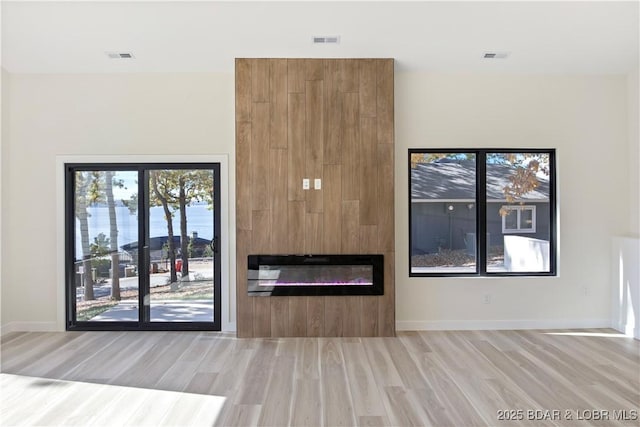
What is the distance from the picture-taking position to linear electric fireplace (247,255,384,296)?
455cm

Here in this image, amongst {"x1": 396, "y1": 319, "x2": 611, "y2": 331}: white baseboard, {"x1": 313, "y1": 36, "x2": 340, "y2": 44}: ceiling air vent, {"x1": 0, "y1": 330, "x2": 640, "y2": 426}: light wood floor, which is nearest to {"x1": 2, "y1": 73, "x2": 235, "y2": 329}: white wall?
{"x1": 0, "y1": 330, "x2": 640, "y2": 426}: light wood floor

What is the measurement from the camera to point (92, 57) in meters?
4.45

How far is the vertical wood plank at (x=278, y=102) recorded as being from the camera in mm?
4527

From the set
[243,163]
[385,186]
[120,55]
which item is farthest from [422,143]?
[120,55]

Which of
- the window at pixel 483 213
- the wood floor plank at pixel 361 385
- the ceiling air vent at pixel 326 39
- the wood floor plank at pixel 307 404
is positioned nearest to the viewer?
the wood floor plank at pixel 307 404

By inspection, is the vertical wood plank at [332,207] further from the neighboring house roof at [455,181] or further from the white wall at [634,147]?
the white wall at [634,147]

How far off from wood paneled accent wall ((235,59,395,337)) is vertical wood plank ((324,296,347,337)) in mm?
11

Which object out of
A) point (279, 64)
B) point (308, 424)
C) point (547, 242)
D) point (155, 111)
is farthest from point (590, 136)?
point (155, 111)

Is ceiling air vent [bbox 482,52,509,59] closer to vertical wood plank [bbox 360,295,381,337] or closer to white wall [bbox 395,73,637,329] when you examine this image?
white wall [bbox 395,73,637,329]

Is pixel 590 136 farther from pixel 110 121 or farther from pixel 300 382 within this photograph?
pixel 110 121

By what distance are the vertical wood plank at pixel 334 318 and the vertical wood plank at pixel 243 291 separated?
0.79 meters

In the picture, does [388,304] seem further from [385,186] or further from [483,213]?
[483,213]

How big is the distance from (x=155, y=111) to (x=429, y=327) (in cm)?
388

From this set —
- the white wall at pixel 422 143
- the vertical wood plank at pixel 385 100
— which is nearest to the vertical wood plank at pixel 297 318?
the white wall at pixel 422 143
